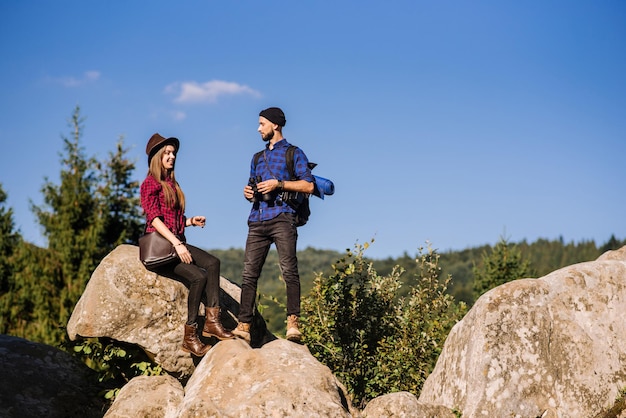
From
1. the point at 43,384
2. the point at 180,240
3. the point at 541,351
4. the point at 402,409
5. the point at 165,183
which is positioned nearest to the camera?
the point at 402,409

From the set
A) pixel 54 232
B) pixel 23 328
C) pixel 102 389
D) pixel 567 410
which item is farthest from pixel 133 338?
pixel 23 328

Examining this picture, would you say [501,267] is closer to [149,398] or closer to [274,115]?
[274,115]

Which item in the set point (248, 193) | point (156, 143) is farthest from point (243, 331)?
point (156, 143)

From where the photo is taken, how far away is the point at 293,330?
9.22 m

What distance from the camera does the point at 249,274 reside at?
9164 millimetres

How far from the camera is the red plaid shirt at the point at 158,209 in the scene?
361 inches

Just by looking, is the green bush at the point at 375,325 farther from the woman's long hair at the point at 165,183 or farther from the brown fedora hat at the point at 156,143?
the brown fedora hat at the point at 156,143

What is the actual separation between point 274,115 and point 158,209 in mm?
2152

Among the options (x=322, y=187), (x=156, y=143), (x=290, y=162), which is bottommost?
(x=322, y=187)

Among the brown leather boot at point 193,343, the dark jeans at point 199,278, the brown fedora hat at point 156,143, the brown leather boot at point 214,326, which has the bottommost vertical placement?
the brown leather boot at point 193,343

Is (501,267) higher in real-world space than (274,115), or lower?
lower

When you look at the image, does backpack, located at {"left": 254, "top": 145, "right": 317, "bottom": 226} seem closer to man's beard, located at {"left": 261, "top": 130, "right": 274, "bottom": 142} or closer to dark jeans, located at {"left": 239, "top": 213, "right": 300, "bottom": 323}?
dark jeans, located at {"left": 239, "top": 213, "right": 300, "bottom": 323}

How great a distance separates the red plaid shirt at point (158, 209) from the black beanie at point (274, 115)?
1.72 m

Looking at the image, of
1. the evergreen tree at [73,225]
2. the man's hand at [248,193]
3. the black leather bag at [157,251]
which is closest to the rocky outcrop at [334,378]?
the black leather bag at [157,251]
